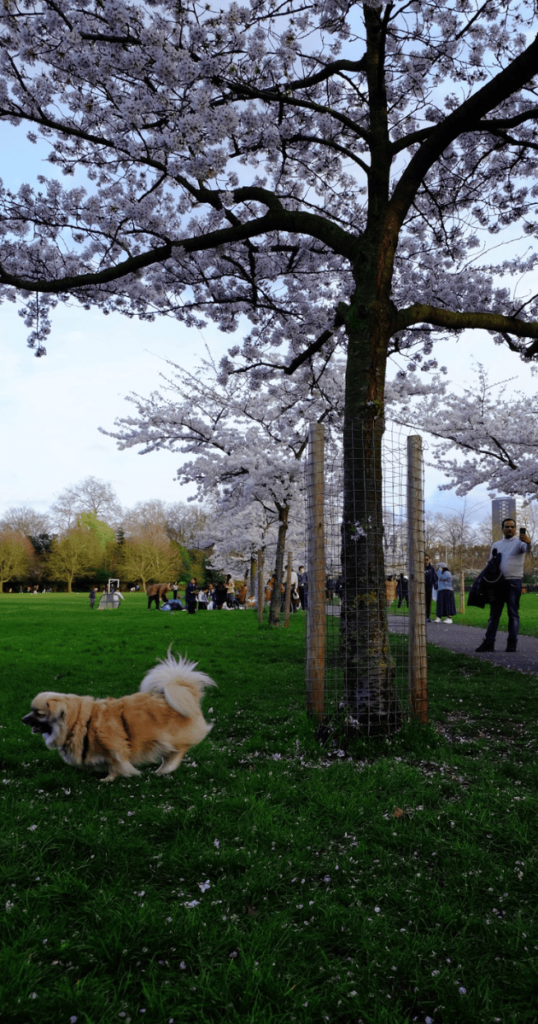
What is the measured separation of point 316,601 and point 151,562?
203 ft

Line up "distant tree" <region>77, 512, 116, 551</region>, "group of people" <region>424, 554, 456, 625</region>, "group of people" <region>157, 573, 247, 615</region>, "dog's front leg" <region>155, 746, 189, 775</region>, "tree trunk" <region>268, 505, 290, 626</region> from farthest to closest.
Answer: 1. "distant tree" <region>77, 512, 116, 551</region>
2. "group of people" <region>157, 573, 247, 615</region>
3. "group of people" <region>424, 554, 456, 625</region>
4. "tree trunk" <region>268, 505, 290, 626</region>
5. "dog's front leg" <region>155, 746, 189, 775</region>

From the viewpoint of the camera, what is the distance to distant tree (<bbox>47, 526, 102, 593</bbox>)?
69938 mm

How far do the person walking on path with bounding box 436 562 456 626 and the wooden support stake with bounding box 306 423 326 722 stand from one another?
15.6 metres

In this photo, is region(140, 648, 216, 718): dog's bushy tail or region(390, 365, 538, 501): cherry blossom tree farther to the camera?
region(390, 365, 538, 501): cherry blossom tree

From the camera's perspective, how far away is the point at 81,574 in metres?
72.3

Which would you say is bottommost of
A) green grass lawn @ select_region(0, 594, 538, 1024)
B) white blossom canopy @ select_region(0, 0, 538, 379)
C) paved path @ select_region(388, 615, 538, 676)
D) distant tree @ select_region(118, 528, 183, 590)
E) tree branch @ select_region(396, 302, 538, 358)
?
green grass lawn @ select_region(0, 594, 538, 1024)

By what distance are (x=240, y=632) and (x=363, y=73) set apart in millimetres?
12994

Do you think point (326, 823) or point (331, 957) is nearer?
point (331, 957)

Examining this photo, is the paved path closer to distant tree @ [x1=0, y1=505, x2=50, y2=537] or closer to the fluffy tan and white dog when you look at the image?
the fluffy tan and white dog

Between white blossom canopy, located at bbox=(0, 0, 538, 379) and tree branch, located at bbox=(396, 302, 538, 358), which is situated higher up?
white blossom canopy, located at bbox=(0, 0, 538, 379)

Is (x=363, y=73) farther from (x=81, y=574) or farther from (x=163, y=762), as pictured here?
(x=81, y=574)

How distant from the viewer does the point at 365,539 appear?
19.3 feet

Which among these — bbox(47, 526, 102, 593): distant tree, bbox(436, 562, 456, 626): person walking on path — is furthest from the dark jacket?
bbox(47, 526, 102, 593): distant tree

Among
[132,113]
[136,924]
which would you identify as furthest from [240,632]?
[136,924]
